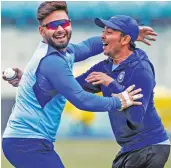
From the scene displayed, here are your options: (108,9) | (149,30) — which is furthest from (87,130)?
(149,30)

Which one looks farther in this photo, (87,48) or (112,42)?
(87,48)

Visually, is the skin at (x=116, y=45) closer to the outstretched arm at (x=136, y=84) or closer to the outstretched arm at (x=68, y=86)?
the outstretched arm at (x=136, y=84)

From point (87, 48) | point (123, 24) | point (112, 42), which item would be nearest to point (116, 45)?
point (112, 42)

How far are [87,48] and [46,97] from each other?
0.86 metres

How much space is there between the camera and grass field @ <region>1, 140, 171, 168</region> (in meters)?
10.8

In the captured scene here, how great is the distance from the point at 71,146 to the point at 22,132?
24.1 ft

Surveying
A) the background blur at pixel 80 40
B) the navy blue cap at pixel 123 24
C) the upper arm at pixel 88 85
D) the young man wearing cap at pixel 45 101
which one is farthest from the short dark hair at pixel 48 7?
the background blur at pixel 80 40

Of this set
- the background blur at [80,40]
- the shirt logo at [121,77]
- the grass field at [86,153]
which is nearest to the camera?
the shirt logo at [121,77]

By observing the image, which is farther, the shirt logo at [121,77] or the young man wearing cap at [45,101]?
the shirt logo at [121,77]

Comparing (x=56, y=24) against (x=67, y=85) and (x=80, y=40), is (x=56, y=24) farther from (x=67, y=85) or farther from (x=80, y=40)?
(x=80, y=40)

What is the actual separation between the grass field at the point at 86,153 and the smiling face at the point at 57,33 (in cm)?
473

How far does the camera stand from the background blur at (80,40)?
1410 centimetres

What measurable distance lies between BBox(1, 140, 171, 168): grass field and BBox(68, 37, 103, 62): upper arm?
13.5 ft

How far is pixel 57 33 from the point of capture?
578cm
